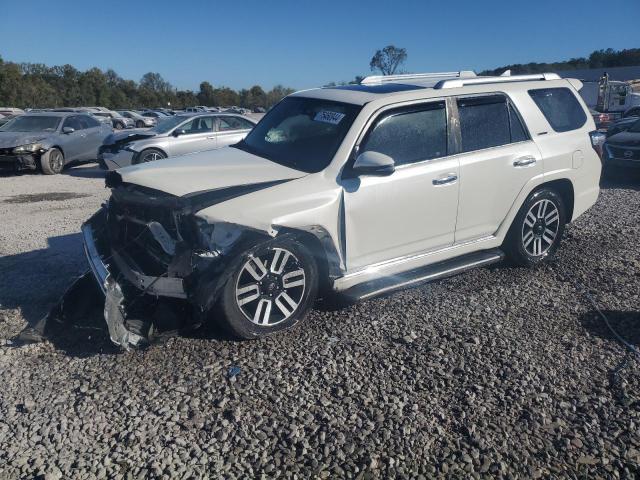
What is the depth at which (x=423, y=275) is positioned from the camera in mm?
4609

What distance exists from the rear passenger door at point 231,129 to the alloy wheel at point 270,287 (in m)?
8.89

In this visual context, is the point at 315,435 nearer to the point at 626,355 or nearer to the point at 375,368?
the point at 375,368

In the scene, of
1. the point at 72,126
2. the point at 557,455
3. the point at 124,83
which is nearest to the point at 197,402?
the point at 557,455

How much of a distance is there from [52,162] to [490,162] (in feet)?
39.2

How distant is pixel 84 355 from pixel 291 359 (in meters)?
1.46

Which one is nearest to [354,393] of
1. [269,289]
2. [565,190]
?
[269,289]

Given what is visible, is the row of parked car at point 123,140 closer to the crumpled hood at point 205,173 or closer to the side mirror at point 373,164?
the crumpled hood at point 205,173

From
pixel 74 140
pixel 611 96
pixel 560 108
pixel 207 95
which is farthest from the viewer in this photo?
pixel 207 95

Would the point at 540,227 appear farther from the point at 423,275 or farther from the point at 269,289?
the point at 269,289

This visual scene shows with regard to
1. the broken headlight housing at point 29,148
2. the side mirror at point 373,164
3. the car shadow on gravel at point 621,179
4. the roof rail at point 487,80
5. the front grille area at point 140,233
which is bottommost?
→ the car shadow on gravel at point 621,179

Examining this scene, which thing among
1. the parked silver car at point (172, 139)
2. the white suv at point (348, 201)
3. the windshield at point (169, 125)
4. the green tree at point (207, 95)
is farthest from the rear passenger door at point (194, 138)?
the green tree at point (207, 95)

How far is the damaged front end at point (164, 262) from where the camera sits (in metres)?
3.63

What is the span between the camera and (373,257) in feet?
14.3

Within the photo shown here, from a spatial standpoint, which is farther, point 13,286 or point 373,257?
point 13,286
